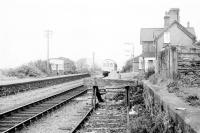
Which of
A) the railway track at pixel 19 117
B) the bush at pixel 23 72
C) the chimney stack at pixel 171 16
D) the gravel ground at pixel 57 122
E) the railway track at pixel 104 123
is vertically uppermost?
the chimney stack at pixel 171 16

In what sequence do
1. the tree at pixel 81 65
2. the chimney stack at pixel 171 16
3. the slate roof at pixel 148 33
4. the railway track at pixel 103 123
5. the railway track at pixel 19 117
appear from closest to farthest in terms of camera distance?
the railway track at pixel 103 123
the railway track at pixel 19 117
the chimney stack at pixel 171 16
the slate roof at pixel 148 33
the tree at pixel 81 65

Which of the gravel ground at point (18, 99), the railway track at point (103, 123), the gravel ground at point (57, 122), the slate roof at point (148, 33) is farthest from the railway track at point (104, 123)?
the slate roof at point (148, 33)

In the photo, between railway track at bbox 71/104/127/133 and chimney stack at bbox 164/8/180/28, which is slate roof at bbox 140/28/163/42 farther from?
railway track at bbox 71/104/127/133

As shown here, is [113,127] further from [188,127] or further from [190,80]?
[188,127]

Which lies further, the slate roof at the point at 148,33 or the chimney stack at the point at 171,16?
the slate roof at the point at 148,33

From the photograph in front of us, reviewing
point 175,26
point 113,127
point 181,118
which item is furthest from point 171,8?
point 181,118

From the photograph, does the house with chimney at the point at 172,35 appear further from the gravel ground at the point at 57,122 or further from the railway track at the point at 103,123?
the railway track at the point at 103,123

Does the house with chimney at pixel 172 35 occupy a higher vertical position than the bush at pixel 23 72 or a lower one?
higher

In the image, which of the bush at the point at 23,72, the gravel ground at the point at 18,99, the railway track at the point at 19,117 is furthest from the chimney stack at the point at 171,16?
the railway track at the point at 19,117

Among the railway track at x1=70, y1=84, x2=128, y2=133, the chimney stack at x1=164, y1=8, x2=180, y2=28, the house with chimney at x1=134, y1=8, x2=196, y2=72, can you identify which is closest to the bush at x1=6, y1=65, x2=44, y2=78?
the house with chimney at x1=134, y1=8, x2=196, y2=72

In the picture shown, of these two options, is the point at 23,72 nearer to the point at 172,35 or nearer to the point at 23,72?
the point at 23,72

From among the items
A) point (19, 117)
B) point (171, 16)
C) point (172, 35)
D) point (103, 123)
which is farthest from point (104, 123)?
point (171, 16)

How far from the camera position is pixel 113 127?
336 inches

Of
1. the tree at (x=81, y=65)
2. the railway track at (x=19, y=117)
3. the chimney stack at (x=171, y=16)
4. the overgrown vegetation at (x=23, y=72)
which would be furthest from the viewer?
the tree at (x=81, y=65)
